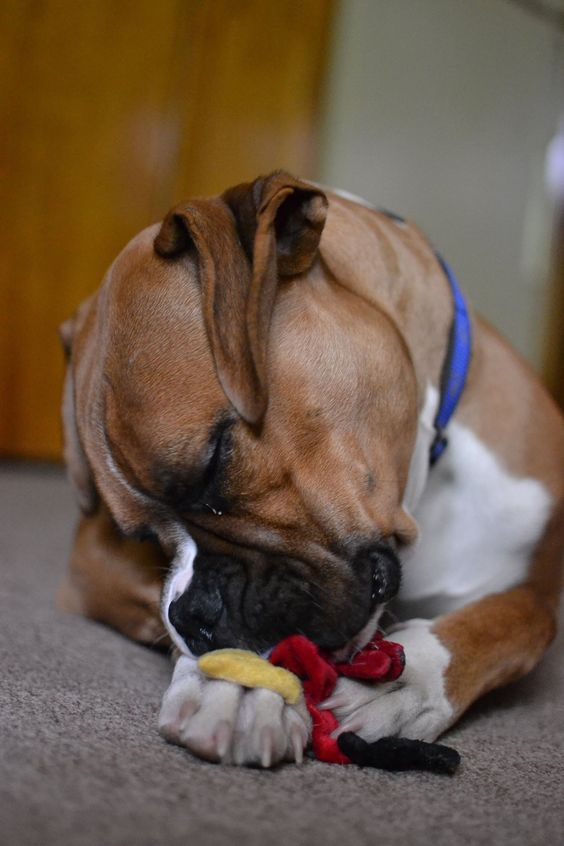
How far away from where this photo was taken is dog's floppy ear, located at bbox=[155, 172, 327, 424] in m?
1.14

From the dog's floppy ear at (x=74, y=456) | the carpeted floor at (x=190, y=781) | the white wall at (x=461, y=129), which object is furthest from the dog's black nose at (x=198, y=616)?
the white wall at (x=461, y=129)

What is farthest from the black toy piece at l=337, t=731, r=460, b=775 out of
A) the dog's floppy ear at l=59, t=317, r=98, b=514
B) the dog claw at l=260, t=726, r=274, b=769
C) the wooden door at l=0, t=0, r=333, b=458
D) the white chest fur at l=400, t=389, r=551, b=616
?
the wooden door at l=0, t=0, r=333, b=458

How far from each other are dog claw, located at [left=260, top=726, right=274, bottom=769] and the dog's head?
0.17m

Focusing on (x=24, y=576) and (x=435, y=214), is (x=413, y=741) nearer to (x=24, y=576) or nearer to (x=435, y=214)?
(x=24, y=576)

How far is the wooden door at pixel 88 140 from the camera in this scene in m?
3.65

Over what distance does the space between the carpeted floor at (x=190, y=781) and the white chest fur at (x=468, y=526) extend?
Result: 0.19 metres

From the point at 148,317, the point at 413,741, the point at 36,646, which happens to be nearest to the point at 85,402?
the point at 148,317

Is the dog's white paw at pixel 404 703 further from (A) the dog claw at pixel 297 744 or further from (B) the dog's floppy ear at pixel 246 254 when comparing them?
(B) the dog's floppy ear at pixel 246 254

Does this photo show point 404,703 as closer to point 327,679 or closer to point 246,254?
point 327,679

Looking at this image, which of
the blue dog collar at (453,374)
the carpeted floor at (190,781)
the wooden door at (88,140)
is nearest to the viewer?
the carpeted floor at (190,781)

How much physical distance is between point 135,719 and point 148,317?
0.50 meters

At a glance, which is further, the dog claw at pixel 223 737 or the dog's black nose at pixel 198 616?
the dog's black nose at pixel 198 616

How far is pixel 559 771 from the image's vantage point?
1127 mm

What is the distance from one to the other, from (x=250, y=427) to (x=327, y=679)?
0.33 meters
